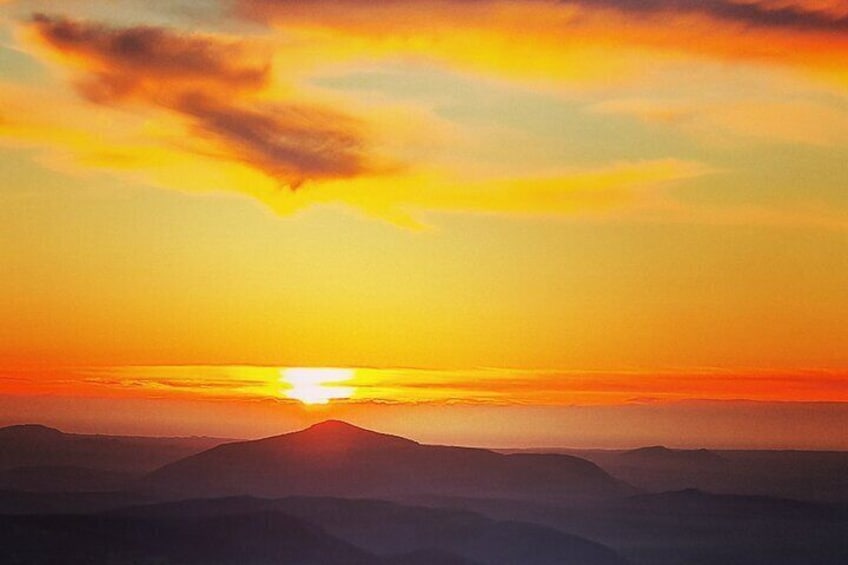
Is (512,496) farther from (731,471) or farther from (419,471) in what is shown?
(731,471)

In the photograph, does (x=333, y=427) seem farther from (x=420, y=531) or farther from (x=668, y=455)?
(x=668, y=455)

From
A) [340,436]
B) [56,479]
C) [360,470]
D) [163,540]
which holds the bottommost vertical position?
[163,540]

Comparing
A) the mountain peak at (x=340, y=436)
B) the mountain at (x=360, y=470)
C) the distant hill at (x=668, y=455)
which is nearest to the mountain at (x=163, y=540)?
the mountain at (x=360, y=470)

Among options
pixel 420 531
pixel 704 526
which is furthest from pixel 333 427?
pixel 704 526

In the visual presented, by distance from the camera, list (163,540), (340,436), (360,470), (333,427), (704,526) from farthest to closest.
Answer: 1. (163,540)
2. (360,470)
3. (704,526)
4. (333,427)
5. (340,436)

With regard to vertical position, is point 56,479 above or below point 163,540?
above

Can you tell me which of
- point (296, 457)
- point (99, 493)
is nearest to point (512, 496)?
point (296, 457)

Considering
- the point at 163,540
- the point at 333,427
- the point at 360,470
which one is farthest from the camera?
the point at 163,540
